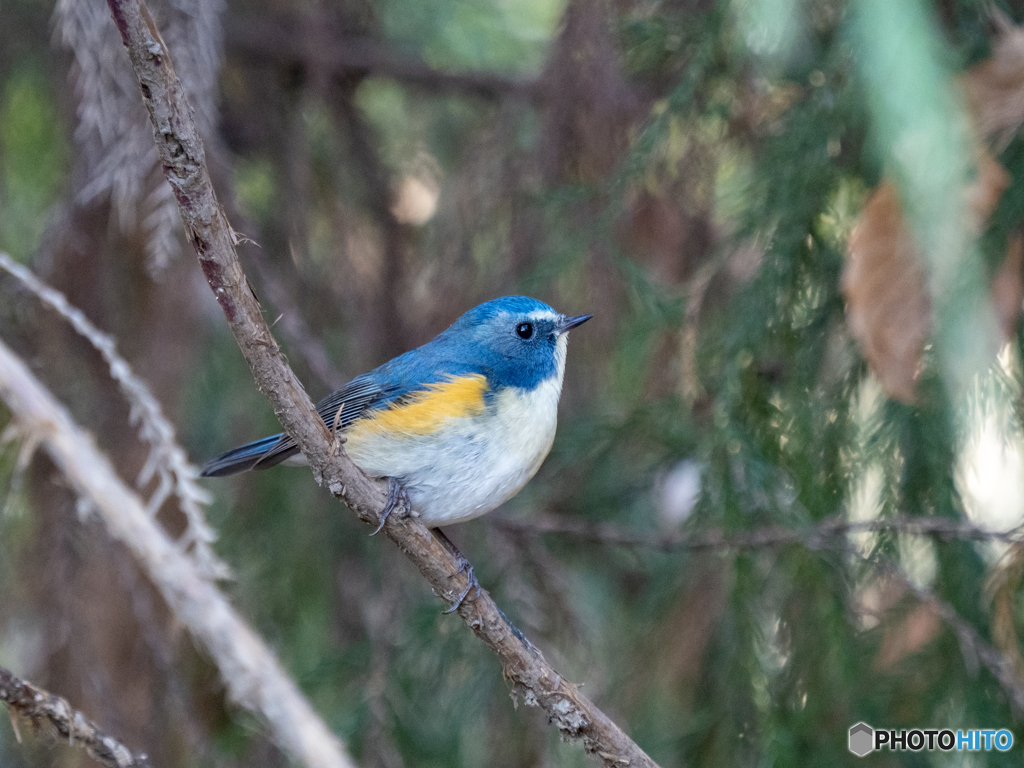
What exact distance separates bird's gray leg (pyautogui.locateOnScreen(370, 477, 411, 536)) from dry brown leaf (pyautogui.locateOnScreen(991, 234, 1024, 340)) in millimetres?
1503

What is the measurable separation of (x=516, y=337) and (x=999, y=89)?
1.48 metres

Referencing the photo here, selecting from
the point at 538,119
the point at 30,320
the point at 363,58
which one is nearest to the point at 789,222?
the point at 538,119

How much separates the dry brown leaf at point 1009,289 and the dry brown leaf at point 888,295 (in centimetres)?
17

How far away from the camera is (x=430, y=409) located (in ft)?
8.30

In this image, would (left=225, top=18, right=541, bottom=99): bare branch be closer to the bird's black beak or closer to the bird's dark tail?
the bird's black beak

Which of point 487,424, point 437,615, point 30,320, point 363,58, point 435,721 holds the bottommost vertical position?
point 435,721

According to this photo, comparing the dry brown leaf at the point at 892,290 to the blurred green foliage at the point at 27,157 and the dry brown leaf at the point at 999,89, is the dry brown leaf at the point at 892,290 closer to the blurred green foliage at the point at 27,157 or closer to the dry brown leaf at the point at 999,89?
the dry brown leaf at the point at 999,89

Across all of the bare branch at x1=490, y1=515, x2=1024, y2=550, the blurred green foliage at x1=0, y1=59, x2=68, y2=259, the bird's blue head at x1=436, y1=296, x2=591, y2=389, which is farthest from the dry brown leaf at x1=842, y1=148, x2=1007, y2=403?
the blurred green foliage at x1=0, y1=59, x2=68, y2=259

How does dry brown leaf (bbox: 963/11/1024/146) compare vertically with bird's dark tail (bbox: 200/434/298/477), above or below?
above

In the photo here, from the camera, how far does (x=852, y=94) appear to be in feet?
7.84

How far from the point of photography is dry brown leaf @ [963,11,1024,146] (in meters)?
2.20

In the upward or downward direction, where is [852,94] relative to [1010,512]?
upward

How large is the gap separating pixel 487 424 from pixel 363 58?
2143 mm

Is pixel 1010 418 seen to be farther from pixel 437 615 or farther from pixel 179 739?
pixel 179 739
